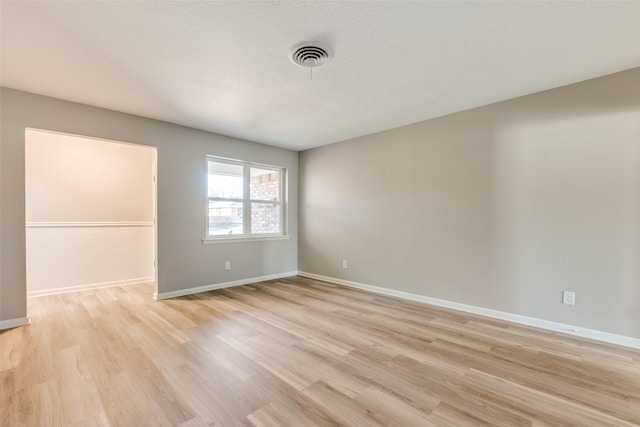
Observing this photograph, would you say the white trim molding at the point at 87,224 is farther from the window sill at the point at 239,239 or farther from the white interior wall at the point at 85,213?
the window sill at the point at 239,239

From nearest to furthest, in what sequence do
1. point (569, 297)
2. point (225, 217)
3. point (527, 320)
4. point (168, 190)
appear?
point (569, 297) < point (527, 320) < point (168, 190) < point (225, 217)

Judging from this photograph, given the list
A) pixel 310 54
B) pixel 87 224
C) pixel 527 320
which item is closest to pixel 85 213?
pixel 87 224

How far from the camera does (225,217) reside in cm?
449

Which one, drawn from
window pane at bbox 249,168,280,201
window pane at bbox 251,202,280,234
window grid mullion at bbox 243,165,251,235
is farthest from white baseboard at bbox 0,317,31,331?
window pane at bbox 249,168,280,201

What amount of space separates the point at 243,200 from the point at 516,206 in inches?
152

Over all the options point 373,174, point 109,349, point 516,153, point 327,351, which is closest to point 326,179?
point 373,174

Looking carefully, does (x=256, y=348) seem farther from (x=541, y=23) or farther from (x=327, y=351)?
(x=541, y=23)

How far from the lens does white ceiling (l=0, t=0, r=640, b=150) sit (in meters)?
1.72

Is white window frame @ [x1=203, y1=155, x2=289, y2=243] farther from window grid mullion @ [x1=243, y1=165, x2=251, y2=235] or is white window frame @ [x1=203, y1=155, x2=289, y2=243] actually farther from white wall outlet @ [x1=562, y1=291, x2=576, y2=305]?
white wall outlet @ [x1=562, y1=291, x2=576, y2=305]

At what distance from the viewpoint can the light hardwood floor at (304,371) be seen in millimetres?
1566

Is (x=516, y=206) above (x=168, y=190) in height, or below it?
below

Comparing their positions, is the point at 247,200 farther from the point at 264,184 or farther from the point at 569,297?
the point at 569,297

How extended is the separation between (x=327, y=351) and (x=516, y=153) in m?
2.82

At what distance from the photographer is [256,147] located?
15.7 ft
